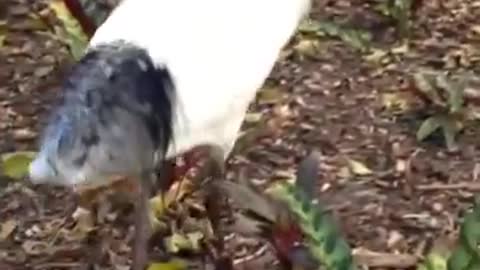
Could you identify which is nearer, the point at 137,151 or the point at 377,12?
the point at 137,151

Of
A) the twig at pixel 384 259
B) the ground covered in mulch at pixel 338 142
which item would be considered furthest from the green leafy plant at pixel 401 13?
the twig at pixel 384 259

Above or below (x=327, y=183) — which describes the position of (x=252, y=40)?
above

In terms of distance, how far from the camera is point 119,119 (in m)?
2.06

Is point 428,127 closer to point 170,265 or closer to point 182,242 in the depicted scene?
point 182,242

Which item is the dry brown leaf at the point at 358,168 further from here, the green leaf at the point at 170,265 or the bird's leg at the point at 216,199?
the green leaf at the point at 170,265

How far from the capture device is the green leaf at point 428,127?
3.15 metres

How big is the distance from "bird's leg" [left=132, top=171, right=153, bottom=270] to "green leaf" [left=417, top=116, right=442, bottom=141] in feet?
2.99

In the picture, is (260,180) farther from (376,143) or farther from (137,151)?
(137,151)

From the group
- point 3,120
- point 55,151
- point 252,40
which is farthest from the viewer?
point 3,120

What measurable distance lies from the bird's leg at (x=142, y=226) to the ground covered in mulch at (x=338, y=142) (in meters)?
0.30

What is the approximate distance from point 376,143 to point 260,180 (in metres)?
0.31

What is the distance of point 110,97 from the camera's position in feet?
6.76

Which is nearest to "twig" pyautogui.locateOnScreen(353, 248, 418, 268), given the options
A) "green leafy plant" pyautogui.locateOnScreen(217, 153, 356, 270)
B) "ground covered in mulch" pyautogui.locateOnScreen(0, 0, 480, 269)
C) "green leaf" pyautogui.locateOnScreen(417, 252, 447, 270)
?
"ground covered in mulch" pyautogui.locateOnScreen(0, 0, 480, 269)

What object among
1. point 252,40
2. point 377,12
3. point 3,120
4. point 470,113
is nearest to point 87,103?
point 252,40
